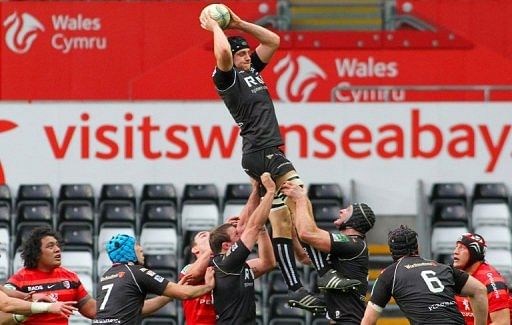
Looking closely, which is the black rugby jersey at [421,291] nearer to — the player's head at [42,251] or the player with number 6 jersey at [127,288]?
the player with number 6 jersey at [127,288]

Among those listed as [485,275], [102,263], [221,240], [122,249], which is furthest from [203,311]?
[102,263]

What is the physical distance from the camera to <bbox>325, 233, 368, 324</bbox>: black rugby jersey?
501 inches

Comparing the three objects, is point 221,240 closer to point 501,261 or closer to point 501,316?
point 501,316

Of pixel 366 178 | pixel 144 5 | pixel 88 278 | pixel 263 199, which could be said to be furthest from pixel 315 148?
pixel 263 199

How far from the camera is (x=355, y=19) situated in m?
21.7

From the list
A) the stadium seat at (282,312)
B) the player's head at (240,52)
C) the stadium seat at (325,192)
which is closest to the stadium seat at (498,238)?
the stadium seat at (325,192)

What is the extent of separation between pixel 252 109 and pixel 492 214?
239 inches

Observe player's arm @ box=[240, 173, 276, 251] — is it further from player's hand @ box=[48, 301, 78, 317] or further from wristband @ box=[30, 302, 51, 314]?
wristband @ box=[30, 302, 51, 314]

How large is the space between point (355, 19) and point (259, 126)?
921cm

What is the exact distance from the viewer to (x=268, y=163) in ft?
41.7

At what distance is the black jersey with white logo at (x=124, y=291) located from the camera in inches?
492

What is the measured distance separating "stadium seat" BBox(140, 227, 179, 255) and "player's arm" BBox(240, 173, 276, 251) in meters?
5.20

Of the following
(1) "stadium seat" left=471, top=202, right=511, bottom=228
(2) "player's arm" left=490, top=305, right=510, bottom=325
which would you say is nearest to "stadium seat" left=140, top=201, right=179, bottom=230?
(1) "stadium seat" left=471, top=202, right=511, bottom=228

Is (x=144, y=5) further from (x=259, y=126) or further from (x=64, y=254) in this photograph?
(x=259, y=126)
